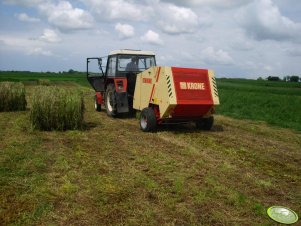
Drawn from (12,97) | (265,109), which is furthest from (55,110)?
(265,109)

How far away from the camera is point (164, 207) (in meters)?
4.84

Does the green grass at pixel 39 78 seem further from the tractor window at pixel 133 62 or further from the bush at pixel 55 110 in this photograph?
the bush at pixel 55 110

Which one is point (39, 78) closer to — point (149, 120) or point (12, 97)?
point (12, 97)

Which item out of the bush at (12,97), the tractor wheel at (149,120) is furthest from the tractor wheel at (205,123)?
the bush at (12,97)

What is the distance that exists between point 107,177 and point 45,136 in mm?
3736

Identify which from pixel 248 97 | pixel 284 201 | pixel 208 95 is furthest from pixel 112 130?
pixel 248 97

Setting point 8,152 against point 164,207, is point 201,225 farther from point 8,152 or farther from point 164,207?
point 8,152

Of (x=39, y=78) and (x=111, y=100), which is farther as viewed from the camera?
(x=39, y=78)

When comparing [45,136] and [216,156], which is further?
[45,136]

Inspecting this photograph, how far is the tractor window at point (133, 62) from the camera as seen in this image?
41.0 ft

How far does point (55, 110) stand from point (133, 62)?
12.7 ft

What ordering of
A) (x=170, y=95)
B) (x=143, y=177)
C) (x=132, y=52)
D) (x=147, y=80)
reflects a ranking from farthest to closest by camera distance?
(x=132, y=52) < (x=147, y=80) < (x=170, y=95) < (x=143, y=177)

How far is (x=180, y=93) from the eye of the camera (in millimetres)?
9625

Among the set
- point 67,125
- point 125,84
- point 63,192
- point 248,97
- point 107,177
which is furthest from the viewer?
point 248,97
